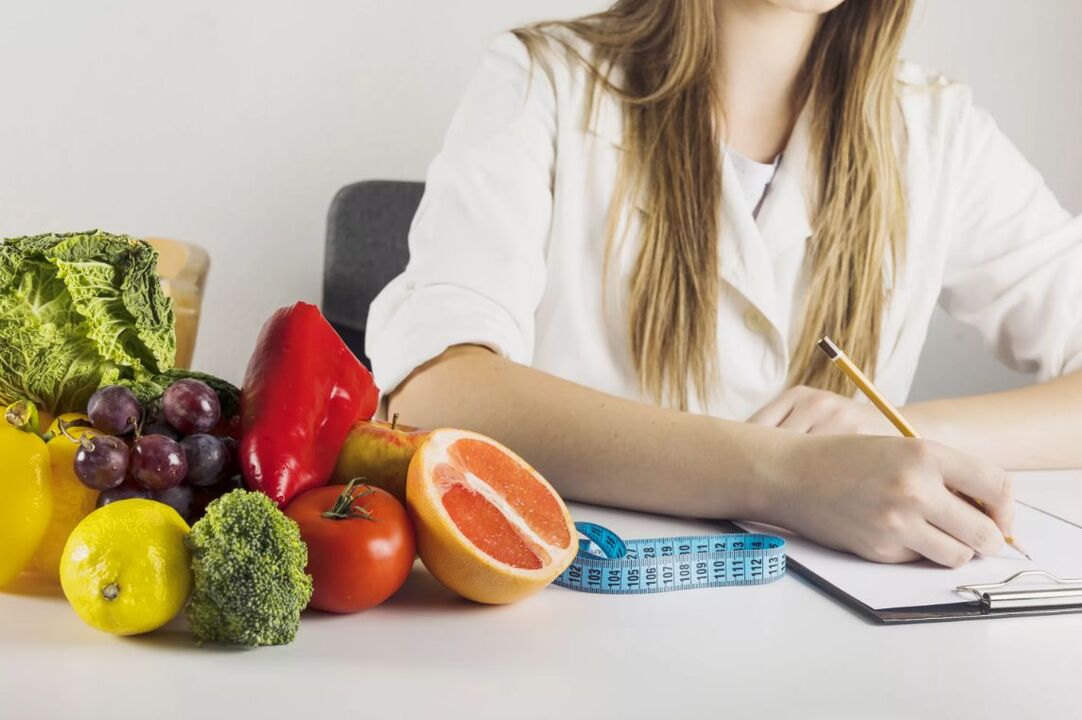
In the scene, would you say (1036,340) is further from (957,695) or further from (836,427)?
(957,695)

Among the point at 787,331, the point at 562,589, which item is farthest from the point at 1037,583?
the point at 787,331

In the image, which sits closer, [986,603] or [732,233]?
[986,603]

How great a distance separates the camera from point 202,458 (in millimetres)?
670

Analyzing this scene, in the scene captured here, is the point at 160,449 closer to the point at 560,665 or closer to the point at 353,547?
the point at 353,547

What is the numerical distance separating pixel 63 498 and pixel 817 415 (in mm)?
705

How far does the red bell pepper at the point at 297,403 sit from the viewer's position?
27.4 inches

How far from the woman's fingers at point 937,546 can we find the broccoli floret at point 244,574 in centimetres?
46

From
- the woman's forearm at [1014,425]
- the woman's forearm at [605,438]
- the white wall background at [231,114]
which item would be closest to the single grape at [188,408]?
the woman's forearm at [605,438]

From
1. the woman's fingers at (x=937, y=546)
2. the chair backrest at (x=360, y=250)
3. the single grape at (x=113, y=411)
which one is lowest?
the chair backrest at (x=360, y=250)

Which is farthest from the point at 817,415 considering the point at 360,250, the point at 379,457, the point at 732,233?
the point at 360,250

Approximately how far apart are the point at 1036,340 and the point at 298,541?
1284 mm

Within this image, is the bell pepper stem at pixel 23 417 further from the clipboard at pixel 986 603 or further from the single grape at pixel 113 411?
the clipboard at pixel 986 603

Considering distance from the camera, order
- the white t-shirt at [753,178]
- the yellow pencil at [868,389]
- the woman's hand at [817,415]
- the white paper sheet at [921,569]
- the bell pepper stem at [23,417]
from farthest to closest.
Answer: the white t-shirt at [753,178] → the woman's hand at [817,415] → the yellow pencil at [868,389] → the white paper sheet at [921,569] → the bell pepper stem at [23,417]

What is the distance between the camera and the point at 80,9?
7.95 ft
